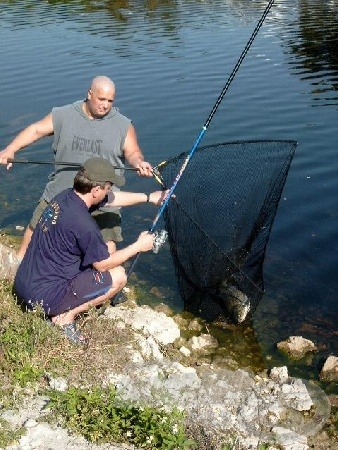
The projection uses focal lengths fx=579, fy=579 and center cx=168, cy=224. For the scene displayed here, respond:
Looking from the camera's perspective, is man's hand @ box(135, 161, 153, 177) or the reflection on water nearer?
man's hand @ box(135, 161, 153, 177)

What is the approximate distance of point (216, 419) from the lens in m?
5.16

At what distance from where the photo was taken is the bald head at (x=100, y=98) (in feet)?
19.7

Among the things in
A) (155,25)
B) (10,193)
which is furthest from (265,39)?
(10,193)

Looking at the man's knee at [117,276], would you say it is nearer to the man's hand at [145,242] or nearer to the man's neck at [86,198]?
the man's hand at [145,242]

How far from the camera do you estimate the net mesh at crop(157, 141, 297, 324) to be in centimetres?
711

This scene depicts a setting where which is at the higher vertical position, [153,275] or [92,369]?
[92,369]

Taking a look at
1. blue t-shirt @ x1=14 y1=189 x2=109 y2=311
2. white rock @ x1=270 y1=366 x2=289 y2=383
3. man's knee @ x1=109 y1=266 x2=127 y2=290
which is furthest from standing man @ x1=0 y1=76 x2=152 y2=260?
white rock @ x1=270 y1=366 x2=289 y2=383

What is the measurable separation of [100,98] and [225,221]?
8.07 ft

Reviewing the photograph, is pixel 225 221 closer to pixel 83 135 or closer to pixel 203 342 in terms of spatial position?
pixel 203 342

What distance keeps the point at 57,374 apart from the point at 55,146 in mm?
2662

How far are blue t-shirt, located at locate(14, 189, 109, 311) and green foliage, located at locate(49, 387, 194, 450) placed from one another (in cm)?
115

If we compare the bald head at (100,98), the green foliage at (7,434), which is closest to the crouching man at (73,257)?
the bald head at (100,98)

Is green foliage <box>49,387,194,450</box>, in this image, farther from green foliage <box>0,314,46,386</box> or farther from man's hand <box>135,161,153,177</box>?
man's hand <box>135,161,153,177</box>

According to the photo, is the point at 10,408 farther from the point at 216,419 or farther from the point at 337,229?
the point at 337,229
